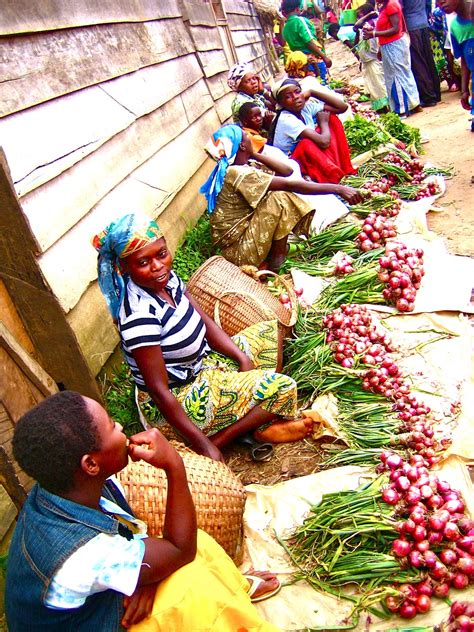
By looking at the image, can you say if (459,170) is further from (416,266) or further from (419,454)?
(419,454)

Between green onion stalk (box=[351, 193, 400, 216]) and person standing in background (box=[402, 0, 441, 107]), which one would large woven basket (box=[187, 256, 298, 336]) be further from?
person standing in background (box=[402, 0, 441, 107])

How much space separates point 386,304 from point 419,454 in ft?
4.80

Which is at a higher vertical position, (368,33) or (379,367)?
(368,33)

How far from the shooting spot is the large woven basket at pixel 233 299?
3436 mm

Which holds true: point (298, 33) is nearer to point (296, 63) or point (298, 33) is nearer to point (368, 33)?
point (368, 33)

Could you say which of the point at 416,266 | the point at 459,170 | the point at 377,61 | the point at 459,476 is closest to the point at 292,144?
the point at 459,170

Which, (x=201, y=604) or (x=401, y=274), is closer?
(x=201, y=604)

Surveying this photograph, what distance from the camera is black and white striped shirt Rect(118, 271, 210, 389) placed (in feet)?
8.17

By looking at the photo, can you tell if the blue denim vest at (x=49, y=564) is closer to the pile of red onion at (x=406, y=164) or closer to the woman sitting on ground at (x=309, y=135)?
the woman sitting on ground at (x=309, y=135)

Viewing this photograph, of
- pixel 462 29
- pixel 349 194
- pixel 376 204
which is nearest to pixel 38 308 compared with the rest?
pixel 349 194

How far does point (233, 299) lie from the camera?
3457mm

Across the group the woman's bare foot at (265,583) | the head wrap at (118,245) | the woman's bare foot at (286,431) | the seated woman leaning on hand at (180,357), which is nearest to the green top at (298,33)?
the seated woman leaning on hand at (180,357)

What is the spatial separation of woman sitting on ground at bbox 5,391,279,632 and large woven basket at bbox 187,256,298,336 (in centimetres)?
176

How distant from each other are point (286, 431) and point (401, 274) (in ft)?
4.63
